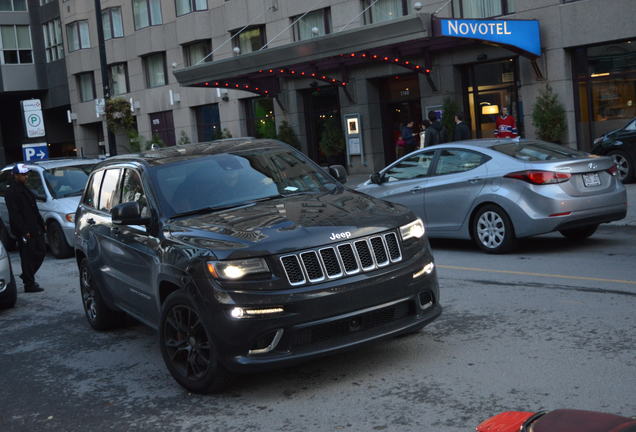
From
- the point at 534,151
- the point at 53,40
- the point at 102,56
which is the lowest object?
the point at 534,151

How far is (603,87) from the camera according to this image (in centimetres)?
2178

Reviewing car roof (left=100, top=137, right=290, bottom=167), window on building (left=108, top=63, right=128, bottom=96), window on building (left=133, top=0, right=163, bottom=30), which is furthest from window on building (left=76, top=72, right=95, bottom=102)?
car roof (left=100, top=137, right=290, bottom=167)

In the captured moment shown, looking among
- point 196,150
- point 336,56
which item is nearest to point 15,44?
point 336,56

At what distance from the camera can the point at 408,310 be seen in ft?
19.1

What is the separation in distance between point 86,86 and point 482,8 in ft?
93.6

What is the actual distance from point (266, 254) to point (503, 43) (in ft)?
56.5

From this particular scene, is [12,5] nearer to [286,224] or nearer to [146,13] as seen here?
[146,13]

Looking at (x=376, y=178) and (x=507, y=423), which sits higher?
(x=376, y=178)

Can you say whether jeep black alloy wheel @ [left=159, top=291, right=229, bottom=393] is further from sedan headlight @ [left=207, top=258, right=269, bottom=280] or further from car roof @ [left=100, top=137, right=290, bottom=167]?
car roof @ [left=100, top=137, right=290, bottom=167]

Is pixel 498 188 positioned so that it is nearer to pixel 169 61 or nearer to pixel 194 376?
pixel 194 376

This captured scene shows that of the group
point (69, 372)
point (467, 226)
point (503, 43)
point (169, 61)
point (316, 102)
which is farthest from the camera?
point (169, 61)

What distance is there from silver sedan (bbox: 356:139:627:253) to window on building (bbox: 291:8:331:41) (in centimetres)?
1823

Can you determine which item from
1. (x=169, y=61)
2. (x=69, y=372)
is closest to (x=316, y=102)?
(x=169, y=61)

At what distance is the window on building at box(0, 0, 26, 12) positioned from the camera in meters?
50.9
